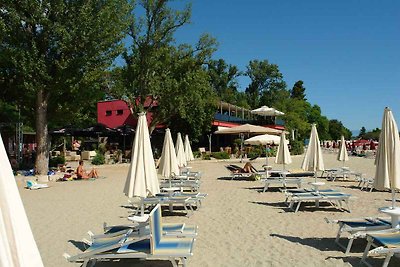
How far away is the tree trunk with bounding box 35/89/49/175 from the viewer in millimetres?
19453

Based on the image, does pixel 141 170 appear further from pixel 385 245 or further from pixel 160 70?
pixel 160 70

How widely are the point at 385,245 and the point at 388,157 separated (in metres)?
2.06

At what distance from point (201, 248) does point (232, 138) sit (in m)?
35.1

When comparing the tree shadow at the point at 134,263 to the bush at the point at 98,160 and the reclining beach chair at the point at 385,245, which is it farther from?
the bush at the point at 98,160

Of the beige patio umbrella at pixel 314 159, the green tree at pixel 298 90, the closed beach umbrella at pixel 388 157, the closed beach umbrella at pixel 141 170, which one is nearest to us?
the closed beach umbrella at pixel 388 157

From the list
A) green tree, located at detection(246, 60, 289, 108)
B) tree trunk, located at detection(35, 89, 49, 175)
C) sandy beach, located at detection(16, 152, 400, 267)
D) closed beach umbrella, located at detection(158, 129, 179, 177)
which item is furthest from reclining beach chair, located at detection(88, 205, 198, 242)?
green tree, located at detection(246, 60, 289, 108)

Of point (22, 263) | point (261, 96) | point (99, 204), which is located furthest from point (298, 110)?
point (22, 263)

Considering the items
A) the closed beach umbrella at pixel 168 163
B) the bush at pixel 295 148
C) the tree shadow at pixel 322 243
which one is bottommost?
the tree shadow at pixel 322 243

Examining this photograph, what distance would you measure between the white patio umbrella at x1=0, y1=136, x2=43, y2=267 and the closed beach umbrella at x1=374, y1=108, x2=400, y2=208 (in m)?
6.36

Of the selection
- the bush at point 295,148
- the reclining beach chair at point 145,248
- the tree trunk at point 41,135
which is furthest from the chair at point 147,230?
the bush at point 295,148

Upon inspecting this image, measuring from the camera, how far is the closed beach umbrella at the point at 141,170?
693 cm

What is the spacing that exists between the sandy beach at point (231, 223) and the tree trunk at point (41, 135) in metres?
4.61

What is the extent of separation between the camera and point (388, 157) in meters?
6.83

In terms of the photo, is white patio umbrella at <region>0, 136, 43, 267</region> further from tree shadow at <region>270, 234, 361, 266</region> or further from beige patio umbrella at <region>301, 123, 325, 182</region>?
beige patio umbrella at <region>301, 123, 325, 182</region>
